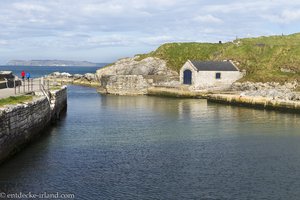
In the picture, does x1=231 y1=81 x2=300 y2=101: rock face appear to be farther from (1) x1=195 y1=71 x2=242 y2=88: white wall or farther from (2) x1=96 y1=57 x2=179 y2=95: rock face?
(2) x1=96 y1=57 x2=179 y2=95: rock face

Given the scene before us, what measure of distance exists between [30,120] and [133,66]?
221ft

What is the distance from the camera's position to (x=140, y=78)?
86062 mm

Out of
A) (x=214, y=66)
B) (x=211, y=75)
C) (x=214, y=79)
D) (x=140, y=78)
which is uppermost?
(x=214, y=66)

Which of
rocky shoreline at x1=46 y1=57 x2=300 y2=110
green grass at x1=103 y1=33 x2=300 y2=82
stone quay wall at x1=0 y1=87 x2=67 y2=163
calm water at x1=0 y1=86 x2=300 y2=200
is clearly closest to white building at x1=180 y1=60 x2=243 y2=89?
rocky shoreline at x1=46 y1=57 x2=300 y2=110

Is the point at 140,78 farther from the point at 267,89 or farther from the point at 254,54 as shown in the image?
the point at 267,89

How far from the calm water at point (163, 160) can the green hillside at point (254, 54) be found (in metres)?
33.9

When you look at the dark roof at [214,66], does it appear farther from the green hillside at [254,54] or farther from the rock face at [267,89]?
the rock face at [267,89]

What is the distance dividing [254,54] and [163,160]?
6910 cm

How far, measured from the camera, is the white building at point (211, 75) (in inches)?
3078

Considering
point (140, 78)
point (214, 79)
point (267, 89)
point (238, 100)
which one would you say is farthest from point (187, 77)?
point (238, 100)

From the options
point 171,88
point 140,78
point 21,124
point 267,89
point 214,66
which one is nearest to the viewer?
point 21,124

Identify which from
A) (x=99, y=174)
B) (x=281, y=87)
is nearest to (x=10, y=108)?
(x=99, y=174)

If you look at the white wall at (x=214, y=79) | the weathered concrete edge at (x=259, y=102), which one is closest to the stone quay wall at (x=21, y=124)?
the weathered concrete edge at (x=259, y=102)

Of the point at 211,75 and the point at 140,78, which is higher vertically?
the point at 211,75
